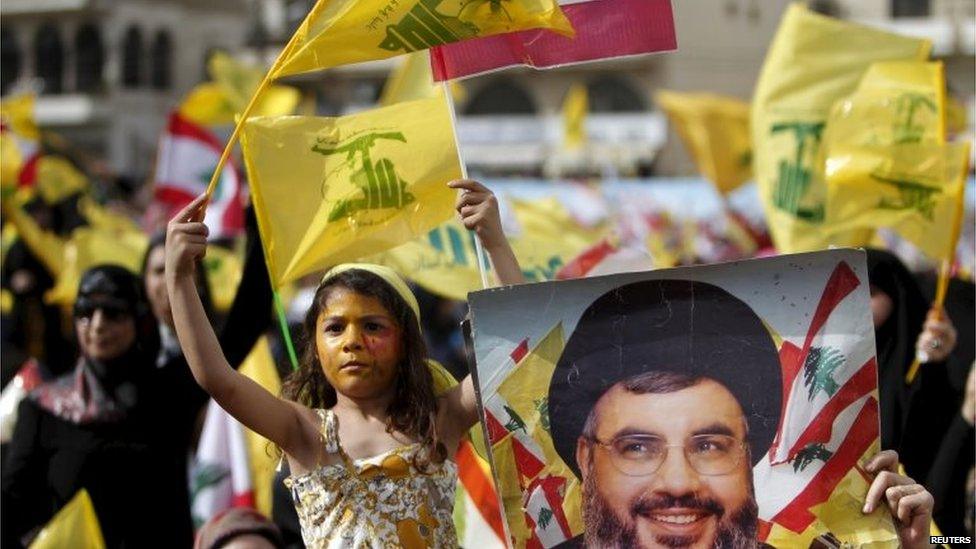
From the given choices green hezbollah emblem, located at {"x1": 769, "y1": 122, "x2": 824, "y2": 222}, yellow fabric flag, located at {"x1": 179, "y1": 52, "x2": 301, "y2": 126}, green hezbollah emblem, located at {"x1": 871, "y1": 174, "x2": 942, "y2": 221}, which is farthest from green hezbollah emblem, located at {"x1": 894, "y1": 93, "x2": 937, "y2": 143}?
yellow fabric flag, located at {"x1": 179, "y1": 52, "x2": 301, "y2": 126}

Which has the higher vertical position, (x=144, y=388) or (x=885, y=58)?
(x=885, y=58)

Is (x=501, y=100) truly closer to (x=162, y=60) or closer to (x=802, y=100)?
(x=162, y=60)

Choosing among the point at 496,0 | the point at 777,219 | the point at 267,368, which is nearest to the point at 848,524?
the point at 496,0

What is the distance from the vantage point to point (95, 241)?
9000mm

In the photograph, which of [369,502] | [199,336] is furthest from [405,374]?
[199,336]

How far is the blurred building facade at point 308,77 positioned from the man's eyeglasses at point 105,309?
4581 cm

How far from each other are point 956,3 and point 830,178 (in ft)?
160

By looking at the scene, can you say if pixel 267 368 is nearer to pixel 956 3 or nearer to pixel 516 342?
pixel 516 342

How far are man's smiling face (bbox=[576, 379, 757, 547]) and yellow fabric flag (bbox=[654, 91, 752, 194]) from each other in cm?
886

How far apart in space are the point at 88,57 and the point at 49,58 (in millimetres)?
1013

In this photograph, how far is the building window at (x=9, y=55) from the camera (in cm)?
5403

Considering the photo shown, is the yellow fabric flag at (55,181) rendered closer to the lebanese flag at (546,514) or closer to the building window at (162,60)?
the lebanese flag at (546,514)

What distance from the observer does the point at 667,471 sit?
3.30 meters

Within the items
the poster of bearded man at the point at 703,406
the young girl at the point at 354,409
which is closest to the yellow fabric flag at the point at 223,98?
the young girl at the point at 354,409
